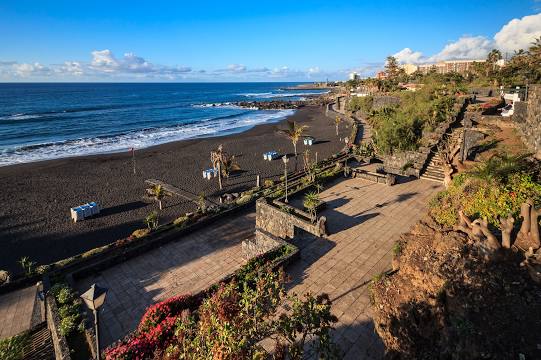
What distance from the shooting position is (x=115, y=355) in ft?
28.4

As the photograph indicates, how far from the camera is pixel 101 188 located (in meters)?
31.1

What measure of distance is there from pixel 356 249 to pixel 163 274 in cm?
947

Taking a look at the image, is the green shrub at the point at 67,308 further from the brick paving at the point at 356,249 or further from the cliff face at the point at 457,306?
the cliff face at the point at 457,306

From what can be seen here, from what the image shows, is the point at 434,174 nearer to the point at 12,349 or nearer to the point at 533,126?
the point at 533,126

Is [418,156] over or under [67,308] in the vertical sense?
over

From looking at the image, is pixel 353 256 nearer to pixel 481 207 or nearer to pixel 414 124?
pixel 481 207

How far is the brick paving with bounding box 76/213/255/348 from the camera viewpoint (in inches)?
485

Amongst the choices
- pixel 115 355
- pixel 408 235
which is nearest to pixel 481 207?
pixel 408 235

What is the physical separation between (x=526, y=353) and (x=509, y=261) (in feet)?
8.14

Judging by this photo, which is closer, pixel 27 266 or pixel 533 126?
pixel 27 266

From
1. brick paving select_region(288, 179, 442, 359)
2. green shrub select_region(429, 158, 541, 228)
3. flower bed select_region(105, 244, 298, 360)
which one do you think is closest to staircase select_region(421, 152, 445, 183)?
brick paving select_region(288, 179, 442, 359)

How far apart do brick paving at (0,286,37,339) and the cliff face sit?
590 inches

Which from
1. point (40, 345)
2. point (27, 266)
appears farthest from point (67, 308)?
point (27, 266)

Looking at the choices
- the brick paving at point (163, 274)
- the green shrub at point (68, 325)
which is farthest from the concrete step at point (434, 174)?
the green shrub at point (68, 325)
